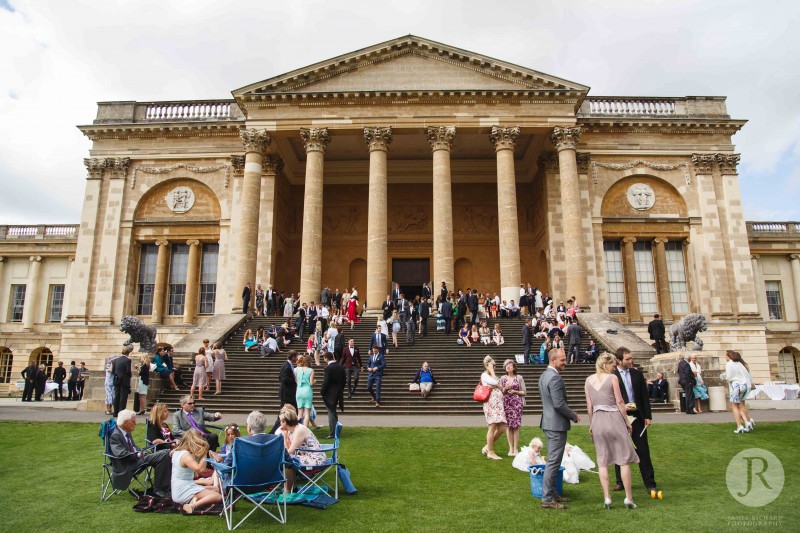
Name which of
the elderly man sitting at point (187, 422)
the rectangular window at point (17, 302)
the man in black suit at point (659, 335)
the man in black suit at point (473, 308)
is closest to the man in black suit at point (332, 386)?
the elderly man sitting at point (187, 422)

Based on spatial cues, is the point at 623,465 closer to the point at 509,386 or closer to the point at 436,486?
the point at 436,486

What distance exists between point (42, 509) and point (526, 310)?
2172 centimetres

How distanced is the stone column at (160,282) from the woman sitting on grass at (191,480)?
2518 cm

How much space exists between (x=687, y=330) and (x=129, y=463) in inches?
622

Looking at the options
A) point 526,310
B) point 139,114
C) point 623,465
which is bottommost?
point 623,465

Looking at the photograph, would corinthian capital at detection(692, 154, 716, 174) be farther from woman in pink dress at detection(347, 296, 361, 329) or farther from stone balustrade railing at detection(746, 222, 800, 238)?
woman in pink dress at detection(347, 296, 361, 329)

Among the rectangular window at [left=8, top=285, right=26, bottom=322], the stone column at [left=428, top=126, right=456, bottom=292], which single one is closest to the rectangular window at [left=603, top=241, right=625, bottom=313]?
the stone column at [left=428, top=126, right=456, bottom=292]

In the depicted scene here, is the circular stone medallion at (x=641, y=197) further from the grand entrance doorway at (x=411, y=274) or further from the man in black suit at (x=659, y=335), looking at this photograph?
the man in black suit at (x=659, y=335)

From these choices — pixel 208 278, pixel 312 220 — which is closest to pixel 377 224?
pixel 312 220

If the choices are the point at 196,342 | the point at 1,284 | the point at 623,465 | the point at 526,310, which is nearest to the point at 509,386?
the point at 623,465

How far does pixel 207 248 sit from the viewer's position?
31.3 metres

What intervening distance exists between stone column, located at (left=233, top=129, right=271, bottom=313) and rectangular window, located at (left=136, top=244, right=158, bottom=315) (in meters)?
6.17

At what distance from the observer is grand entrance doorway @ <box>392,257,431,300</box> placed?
34094mm

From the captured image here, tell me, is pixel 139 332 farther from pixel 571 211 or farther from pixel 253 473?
pixel 571 211
